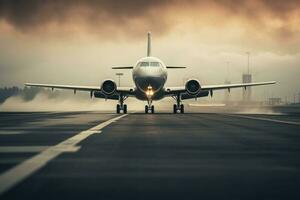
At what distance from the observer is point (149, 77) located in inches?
1698

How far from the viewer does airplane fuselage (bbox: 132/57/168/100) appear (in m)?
43.3

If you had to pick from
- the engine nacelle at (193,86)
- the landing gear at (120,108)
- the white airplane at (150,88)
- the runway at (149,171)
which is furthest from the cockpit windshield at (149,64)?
the runway at (149,171)

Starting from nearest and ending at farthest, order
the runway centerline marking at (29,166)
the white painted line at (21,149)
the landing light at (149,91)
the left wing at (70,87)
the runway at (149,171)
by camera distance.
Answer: the runway at (149,171) < the runway centerline marking at (29,166) < the white painted line at (21,149) < the landing light at (149,91) < the left wing at (70,87)

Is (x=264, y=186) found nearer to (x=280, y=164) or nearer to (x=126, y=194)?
(x=126, y=194)

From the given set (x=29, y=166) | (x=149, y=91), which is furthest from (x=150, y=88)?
(x=29, y=166)

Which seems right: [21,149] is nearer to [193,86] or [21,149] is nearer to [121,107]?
[193,86]

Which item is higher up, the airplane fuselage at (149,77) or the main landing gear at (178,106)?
the airplane fuselage at (149,77)

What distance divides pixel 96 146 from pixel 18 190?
5.30 metres

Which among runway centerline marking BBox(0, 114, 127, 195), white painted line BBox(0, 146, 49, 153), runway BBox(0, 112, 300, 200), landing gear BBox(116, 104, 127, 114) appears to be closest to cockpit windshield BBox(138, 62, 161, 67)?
landing gear BBox(116, 104, 127, 114)

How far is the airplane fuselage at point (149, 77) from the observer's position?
142 ft

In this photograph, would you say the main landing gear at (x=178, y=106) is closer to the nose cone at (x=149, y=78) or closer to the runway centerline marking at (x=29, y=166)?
the nose cone at (x=149, y=78)

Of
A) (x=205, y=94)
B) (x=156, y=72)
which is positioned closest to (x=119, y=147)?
(x=156, y=72)

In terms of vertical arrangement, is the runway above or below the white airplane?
below

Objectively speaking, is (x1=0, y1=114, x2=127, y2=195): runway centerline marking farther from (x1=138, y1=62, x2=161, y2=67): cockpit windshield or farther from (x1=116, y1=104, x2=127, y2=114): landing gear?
(x1=116, y1=104, x2=127, y2=114): landing gear
